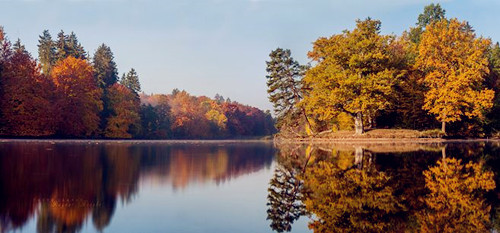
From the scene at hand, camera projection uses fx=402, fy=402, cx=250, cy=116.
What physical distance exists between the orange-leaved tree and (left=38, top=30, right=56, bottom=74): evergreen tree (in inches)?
785

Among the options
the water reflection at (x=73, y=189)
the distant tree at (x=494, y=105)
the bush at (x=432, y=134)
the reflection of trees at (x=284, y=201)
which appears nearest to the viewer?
the water reflection at (x=73, y=189)

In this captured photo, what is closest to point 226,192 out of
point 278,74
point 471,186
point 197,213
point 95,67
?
point 197,213

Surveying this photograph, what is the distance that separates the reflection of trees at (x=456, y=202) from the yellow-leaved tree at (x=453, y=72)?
96.3 feet

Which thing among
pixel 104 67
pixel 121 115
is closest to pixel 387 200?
pixel 121 115

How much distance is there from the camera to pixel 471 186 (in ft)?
37.3

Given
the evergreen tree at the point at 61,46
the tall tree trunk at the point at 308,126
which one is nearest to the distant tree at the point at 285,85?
the tall tree trunk at the point at 308,126

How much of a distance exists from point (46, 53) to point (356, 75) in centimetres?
6928

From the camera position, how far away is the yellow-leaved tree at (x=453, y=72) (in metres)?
41.1

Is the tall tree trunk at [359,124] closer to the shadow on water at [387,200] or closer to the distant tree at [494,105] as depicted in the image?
the distant tree at [494,105]

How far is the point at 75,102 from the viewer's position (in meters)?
61.7

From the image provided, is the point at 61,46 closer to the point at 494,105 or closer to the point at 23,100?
the point at 23,100

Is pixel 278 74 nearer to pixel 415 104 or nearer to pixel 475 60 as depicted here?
pixel 415 104

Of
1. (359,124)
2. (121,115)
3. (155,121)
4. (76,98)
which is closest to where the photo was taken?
(359,124)

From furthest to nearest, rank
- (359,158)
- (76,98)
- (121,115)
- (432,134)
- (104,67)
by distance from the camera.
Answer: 1. (104,67)
2. (121,115)
3. (76,98)
4. (432,134)
5. (359,158)
